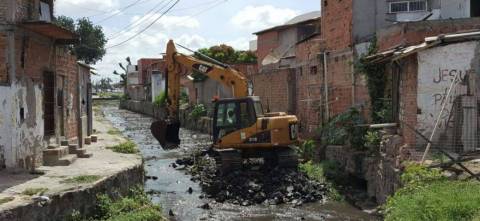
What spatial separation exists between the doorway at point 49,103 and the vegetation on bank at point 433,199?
354 inches

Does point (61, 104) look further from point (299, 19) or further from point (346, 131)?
point (299, 19)

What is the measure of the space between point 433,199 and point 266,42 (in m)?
28.9

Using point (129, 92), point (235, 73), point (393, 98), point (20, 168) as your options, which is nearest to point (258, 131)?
point (235, 73)

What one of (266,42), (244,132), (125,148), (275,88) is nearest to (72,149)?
(125,148)

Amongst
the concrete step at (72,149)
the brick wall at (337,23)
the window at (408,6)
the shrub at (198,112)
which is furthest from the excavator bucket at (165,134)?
the shrub at (198,112)

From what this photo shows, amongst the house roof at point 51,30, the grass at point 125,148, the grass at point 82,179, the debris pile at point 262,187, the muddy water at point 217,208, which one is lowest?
the muddy water at point 217,208

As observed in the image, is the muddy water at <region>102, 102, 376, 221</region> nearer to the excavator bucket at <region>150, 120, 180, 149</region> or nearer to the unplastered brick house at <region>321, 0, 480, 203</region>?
the unplastered brick house at <region>321, 0, 480, 203</region>

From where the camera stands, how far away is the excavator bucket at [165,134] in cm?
1652

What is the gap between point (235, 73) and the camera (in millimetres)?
17469

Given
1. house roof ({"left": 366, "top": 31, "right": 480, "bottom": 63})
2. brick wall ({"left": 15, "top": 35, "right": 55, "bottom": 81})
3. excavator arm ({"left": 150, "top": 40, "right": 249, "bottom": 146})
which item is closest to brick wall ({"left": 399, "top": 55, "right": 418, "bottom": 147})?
house roof ({"left": 366, "top": 31, "right": 480, "bottom": 63})

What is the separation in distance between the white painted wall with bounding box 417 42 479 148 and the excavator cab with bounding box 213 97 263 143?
497 centimetres

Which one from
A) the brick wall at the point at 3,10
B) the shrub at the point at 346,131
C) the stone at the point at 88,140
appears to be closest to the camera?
the brick wall at the point at 3,10

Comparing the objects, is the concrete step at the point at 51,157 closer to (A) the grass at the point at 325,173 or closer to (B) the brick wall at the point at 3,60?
(B) the brick wall at the point at 3,60

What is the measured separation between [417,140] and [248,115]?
518cm
